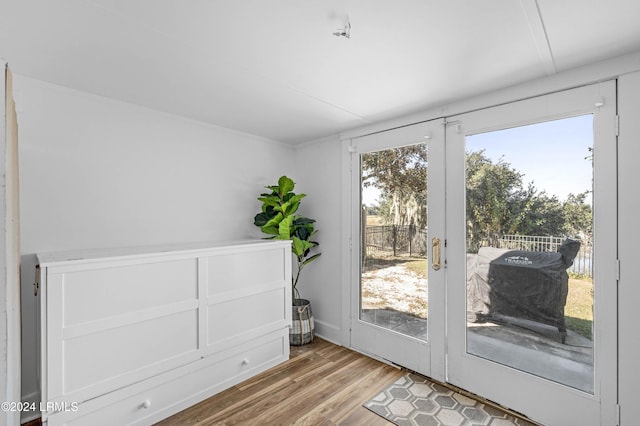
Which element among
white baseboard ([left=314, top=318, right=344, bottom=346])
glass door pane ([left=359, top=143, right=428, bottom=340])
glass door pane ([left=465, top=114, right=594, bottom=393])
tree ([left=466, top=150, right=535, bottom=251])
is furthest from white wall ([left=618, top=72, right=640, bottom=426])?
white baseboard ([left=314, top=318, right=344, bottom=346])

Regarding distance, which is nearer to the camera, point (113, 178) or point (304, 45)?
point (304, 45)

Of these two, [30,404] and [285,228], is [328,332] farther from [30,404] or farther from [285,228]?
[30,404]

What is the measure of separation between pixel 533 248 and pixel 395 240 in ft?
3.60

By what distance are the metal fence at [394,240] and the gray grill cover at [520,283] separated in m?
0.44

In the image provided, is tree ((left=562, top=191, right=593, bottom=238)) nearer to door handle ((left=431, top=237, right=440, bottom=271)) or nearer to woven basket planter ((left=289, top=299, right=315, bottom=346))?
door handle ((left=431, top=237, right=440, bottom=271))

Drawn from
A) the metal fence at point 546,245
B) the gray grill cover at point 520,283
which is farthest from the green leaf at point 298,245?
the metal fence at point 546,245

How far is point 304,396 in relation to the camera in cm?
235

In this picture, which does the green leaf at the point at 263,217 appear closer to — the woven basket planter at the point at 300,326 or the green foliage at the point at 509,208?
the woven basket planter at the point at 300,326

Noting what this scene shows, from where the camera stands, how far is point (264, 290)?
276 centimetres

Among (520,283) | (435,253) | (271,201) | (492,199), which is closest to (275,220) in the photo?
(271,201)

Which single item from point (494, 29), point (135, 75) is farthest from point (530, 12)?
point (135, 75)

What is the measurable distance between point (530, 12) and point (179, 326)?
2762 millimetres

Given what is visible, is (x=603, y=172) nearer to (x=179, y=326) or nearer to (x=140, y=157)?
(x=179, y=326)

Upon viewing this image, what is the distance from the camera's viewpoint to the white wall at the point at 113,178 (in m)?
2.04
